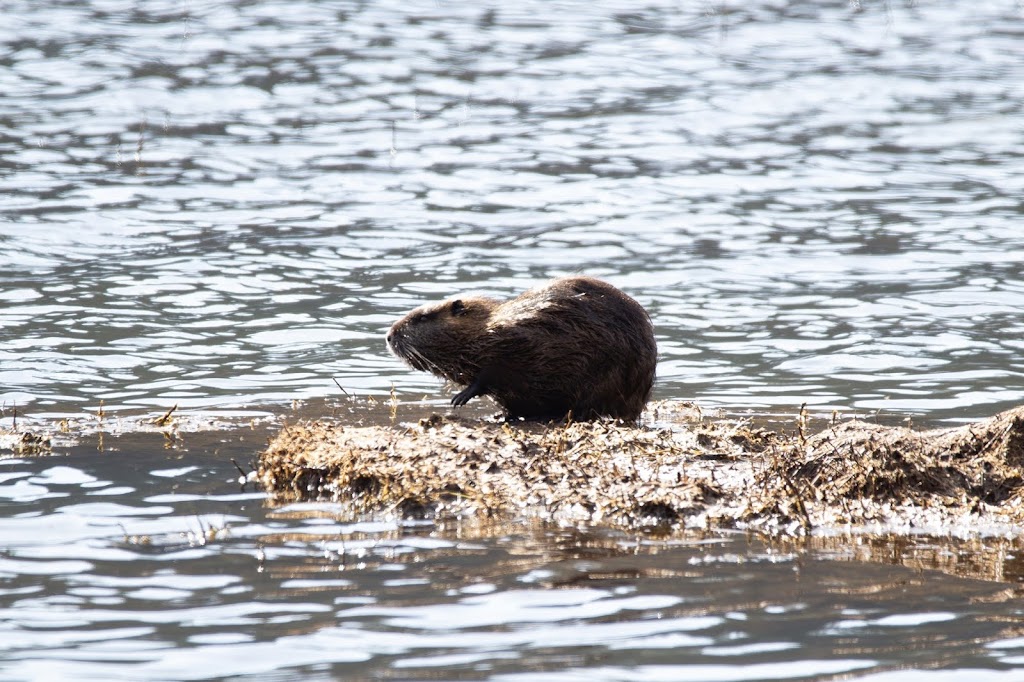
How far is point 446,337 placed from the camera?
998cm

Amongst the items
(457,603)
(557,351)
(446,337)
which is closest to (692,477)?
(557,351)

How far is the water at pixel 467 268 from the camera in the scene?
5383 millimetres

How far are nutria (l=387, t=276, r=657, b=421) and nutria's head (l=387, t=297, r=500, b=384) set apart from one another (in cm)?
1

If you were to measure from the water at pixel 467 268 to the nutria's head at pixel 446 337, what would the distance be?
1.46 meters

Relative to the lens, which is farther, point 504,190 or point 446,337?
point 504,190

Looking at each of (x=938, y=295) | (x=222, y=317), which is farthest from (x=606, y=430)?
(x=938, y=295)

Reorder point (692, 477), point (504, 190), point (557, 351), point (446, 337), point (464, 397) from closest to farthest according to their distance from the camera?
point (692, 477) → point (557, 351) → point (464, 397) → point (446, 337) → point (504, 190)

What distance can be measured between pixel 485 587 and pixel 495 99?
23.2 meters

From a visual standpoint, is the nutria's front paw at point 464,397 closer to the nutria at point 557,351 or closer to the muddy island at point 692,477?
the nutria at point 557,351

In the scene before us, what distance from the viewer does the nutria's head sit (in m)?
9.90

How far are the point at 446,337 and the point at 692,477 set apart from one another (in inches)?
113

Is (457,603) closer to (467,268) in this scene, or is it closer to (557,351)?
(557,351)

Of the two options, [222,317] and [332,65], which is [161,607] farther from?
[332,65]

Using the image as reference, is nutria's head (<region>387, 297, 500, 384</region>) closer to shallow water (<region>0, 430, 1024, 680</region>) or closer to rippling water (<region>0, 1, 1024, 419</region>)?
rippling water (<region>0, 1, 1024, 419</region>)
